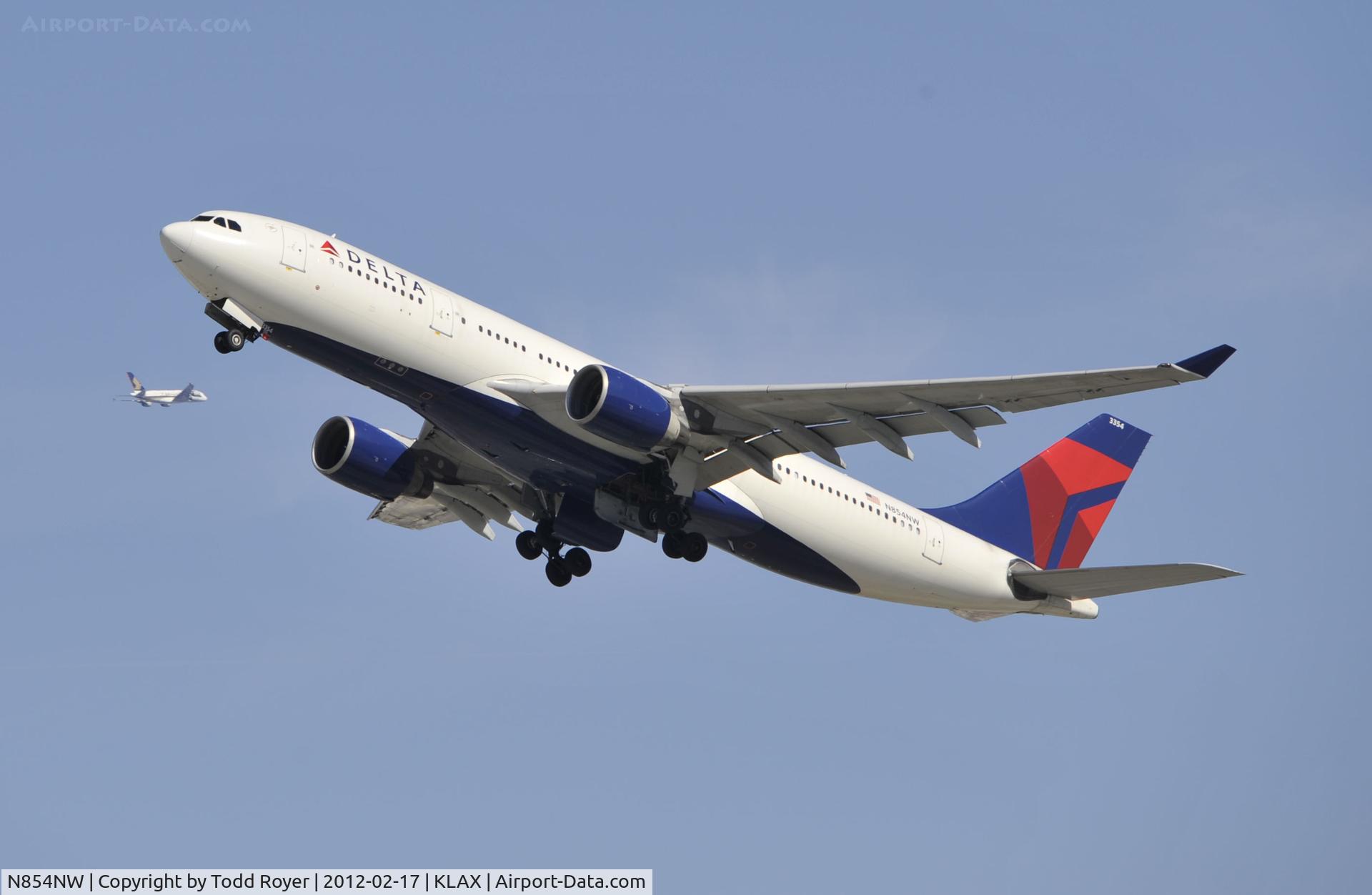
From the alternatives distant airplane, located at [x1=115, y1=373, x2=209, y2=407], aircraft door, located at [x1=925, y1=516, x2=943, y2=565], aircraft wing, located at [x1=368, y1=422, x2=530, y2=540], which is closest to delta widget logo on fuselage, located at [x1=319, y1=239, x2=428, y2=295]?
aircraft wing, located at [x1=368, y1=422, x2=530, y2=540]

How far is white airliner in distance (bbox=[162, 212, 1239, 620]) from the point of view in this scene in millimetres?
26688

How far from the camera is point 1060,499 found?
38438 mm

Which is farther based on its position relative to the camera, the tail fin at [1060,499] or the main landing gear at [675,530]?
the tail fin at [1060,499]

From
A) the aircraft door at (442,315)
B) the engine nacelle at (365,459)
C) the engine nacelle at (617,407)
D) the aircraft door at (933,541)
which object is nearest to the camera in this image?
the engine nacelle at (617,407)

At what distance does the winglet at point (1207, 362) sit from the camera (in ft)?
75.5

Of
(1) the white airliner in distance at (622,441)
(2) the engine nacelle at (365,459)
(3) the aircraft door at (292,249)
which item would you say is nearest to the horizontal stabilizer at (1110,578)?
(1) the white airliner in distance at (622,441)

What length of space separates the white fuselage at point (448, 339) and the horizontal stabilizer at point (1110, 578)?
2.37 m

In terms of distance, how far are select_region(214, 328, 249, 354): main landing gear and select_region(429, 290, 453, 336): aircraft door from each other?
10.9ft

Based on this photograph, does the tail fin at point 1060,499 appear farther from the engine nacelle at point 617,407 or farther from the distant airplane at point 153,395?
the distant airplane at point 153,395

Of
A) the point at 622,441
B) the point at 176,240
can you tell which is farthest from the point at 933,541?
the point at 176,240

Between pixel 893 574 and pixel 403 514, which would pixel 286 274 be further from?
pixel 893 574

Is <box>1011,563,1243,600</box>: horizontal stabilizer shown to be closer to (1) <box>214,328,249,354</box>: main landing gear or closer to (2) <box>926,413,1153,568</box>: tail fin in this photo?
(2) <box>926,413,1153,568</box>: tail fin

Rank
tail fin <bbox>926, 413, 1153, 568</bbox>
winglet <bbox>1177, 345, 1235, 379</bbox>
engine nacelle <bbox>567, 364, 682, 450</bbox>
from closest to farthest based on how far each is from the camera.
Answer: winglet <bbox>1177, 345, 1235, 379</bbox>
engine nacelle <bbox>567, 364, 682, 450</bbox>
tail fin <bbox>926, 413, 1153, 568</bbox>

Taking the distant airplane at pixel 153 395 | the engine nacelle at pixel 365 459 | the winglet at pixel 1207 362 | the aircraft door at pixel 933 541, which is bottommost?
the winglet at pixel 1207 362
